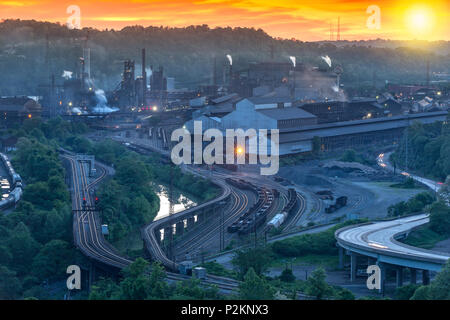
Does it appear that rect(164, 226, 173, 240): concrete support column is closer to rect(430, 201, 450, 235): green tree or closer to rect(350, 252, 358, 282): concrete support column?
rect(350, 252, 358, 282): concrete support column

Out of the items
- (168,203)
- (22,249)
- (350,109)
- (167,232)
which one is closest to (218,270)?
(22,249)

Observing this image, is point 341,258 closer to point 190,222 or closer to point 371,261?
point 371,261

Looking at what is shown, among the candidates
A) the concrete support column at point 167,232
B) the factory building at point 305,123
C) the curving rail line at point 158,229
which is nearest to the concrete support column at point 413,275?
the curving rail line at point 158,229

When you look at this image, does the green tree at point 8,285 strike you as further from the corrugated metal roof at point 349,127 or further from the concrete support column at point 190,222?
the corrugated metal roof at point 349,127
